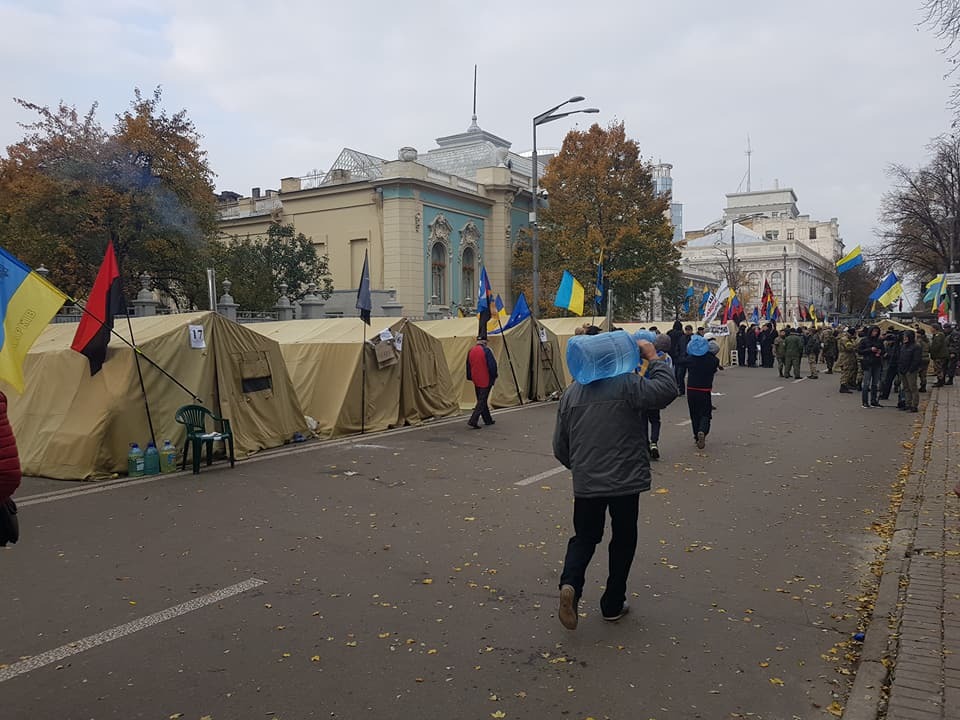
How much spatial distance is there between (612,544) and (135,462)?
23.1 ft

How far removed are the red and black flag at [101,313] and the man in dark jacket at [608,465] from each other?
23.0 ft

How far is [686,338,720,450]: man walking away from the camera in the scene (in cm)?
1081

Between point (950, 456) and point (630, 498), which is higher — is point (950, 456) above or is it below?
below

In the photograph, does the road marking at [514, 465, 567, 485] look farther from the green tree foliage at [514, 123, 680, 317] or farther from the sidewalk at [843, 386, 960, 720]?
the green tree foliage at [514, 123, 680, 317]

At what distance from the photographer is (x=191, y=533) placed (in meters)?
6.66

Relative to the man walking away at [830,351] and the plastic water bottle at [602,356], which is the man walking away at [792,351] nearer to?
the man walking away at [830,351]

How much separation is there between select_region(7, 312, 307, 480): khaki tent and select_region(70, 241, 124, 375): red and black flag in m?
Answer: 0.37

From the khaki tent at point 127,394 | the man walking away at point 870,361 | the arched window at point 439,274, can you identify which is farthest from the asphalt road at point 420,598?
the arched window at point 439,274

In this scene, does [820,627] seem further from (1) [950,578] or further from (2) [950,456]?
(2) [950,456]

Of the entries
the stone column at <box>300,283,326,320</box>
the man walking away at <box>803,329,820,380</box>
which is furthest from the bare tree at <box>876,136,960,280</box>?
the stone column at <box>300,283,326,320</box>

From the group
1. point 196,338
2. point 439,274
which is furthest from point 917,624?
point 439,274

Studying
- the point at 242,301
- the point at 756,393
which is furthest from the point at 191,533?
the point at 242,301

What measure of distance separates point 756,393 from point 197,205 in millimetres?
18560

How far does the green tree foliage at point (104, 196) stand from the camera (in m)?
20.9
